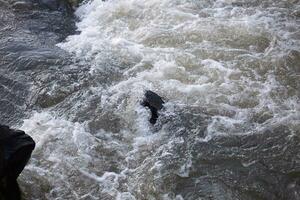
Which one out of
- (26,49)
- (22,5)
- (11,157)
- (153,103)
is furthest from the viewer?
(22,5)

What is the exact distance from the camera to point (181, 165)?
20.0 feet

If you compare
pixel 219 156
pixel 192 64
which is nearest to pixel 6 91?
pixel 192 64

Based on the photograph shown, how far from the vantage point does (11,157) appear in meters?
5.04

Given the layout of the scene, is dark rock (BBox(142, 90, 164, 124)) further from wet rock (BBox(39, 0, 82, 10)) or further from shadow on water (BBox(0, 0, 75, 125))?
wet rock (BBox(39, 0, 82, 10))

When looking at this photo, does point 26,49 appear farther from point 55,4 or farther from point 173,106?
point 173,106

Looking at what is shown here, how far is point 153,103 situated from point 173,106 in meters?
0.32

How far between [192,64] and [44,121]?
2.74m

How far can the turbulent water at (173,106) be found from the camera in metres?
5.88

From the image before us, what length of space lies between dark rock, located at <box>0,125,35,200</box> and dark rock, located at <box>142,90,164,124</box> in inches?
86.6

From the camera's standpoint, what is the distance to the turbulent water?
5.88 m

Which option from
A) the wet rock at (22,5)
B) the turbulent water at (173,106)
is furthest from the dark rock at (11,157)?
the wet rock at (22,5)

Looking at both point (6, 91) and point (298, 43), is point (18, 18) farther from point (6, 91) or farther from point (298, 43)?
point (298, 43)

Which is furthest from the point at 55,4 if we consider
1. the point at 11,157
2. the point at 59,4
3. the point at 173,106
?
the point at 11,157

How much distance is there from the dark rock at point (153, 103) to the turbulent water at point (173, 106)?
0.40 ft
